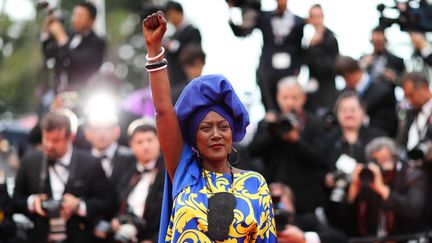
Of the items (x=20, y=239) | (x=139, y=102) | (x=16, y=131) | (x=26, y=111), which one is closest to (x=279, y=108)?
(x=139, y=102)

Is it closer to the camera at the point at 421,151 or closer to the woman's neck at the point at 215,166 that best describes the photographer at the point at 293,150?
the camera at the point at 421,151

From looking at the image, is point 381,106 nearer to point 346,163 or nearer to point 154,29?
point 346,163

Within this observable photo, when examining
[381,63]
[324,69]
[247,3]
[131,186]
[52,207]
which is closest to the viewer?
[52,207]

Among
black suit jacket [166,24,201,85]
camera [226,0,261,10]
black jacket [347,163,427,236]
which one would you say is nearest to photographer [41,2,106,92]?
black suit jacket [166,24,201,85]

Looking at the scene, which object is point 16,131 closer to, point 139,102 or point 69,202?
point 139,102

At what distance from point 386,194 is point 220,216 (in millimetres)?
3620

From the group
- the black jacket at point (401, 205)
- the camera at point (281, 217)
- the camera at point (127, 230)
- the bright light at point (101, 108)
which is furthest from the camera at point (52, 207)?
the black jacket at point (401, 205)

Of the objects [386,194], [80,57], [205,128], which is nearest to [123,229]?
[386,194]

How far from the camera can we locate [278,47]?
10922mm

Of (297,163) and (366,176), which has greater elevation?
(297,163)

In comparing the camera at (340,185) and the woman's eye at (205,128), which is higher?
the woman's eye at (205,128)

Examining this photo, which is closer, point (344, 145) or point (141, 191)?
point (141, 191)

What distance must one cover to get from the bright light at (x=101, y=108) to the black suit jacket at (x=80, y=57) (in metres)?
0.24

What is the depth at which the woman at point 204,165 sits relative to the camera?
5266mm
